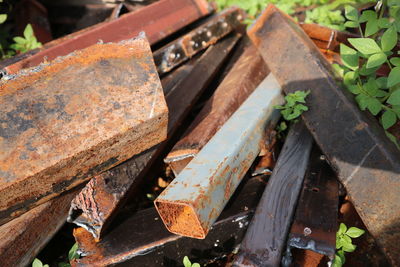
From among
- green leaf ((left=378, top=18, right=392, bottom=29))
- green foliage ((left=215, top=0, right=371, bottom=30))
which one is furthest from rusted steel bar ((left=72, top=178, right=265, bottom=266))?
green foliage ((left=215, top=0, right=371, bottom=30))

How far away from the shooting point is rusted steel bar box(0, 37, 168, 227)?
1.57 metres

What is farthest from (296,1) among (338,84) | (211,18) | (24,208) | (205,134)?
(24,208)

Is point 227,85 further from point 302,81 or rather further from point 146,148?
point 146,148

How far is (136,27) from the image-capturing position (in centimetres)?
268

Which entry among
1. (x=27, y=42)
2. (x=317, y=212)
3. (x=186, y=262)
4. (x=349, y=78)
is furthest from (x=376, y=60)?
(x=27, y=42)

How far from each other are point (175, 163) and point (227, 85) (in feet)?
2.72

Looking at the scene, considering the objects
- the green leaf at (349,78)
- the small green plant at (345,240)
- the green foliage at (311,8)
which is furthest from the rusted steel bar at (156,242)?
the green foliage at (311,8)

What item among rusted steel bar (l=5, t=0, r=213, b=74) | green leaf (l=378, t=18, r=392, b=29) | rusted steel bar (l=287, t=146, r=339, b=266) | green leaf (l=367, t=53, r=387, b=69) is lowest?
rusted steel bar (l=287, t=146, r=339, b=266)

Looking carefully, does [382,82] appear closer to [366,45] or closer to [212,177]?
[366,45]

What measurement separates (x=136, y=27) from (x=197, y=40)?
0.50 m

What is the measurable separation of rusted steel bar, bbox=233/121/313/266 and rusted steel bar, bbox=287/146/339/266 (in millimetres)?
49

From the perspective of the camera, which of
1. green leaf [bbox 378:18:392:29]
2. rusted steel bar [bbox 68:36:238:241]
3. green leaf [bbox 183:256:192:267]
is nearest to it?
green leaf [bbox 183:256:192:267]

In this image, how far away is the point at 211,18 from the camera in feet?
10.1

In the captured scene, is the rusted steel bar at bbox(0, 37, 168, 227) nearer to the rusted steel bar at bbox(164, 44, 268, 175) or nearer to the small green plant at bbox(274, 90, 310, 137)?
the rusted steel bar at bbox(164, 44, 268, 175)
